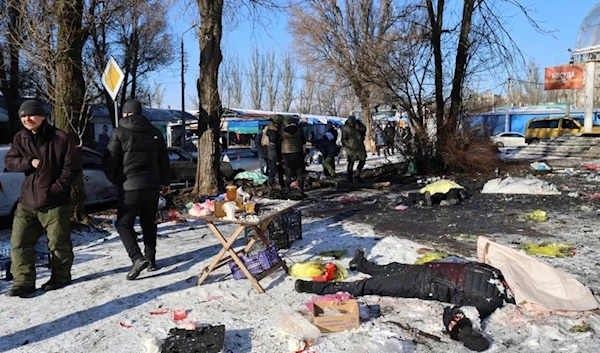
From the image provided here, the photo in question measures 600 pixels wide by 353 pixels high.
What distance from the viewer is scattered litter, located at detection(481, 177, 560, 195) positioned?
10.3 metres

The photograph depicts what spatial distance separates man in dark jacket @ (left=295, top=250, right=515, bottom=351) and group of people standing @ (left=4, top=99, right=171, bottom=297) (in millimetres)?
1920

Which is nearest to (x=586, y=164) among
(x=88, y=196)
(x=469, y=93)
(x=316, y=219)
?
(x=469, y=93)

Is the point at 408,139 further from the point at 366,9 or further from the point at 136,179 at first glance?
the point at 366,9

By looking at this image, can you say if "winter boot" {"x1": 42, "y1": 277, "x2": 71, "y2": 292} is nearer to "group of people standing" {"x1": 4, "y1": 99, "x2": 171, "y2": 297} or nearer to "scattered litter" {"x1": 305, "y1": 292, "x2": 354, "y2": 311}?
"group of people standing" {"x1": 4, "y1": 99, "x2": 171, "y2": 297}

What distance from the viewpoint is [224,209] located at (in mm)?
4879

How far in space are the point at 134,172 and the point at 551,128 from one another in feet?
99.7

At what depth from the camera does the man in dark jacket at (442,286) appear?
4078 mm

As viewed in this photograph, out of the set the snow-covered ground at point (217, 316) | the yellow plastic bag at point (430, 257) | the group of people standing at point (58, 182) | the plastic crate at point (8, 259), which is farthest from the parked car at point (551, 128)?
the plastic crate at point (8, 259)

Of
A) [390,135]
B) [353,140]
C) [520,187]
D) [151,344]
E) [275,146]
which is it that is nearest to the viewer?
[151,344]

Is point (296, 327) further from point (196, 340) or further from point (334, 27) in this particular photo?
point (334, 27)

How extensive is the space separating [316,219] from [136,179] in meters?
3.77

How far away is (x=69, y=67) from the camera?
7.02 metres

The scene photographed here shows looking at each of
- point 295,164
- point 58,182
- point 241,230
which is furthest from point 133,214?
point 295,164

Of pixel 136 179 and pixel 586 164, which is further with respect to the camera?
pixel 586 164
